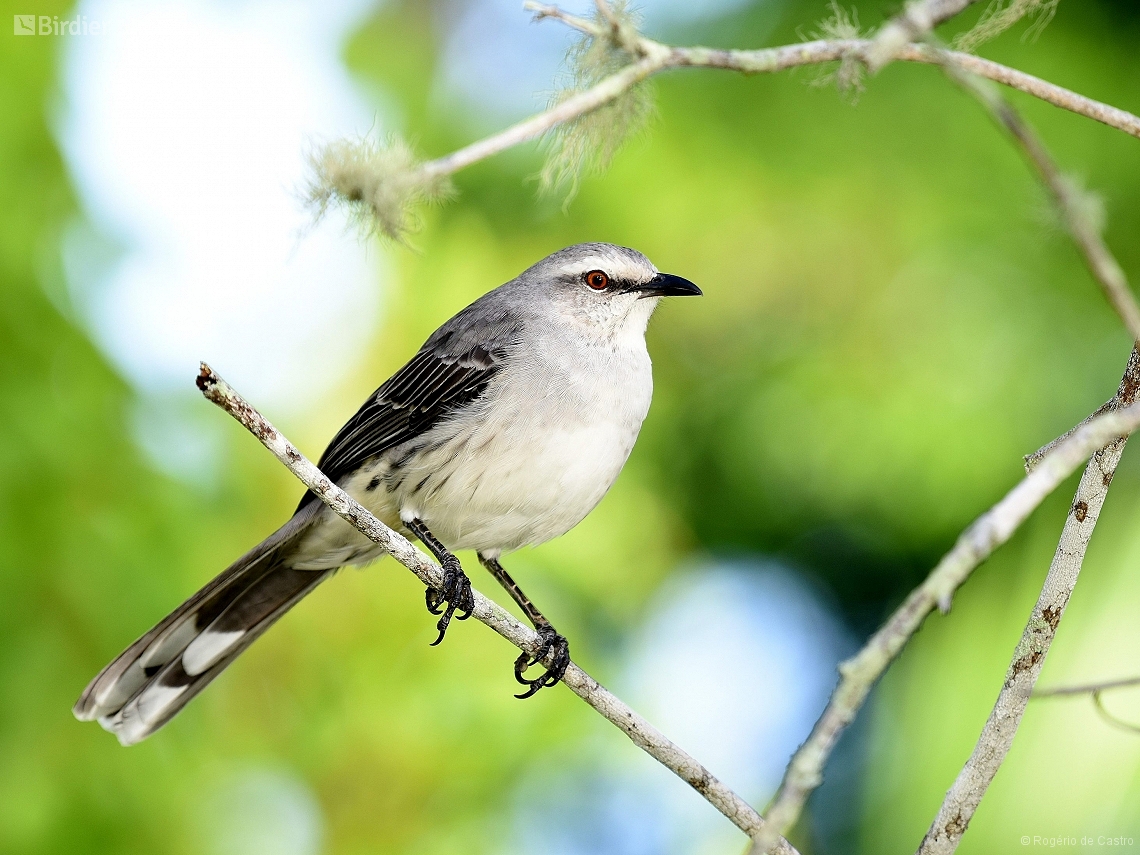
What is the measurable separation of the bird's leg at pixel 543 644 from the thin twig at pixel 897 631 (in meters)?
2.29

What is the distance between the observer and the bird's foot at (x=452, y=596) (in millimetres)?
3172

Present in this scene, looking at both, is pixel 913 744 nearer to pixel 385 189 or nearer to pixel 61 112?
pixel 385 189

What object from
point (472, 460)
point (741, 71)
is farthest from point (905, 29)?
point (472, 460)

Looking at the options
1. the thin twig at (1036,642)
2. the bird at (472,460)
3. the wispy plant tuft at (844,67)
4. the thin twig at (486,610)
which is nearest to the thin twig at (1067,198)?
the wispy plant tuft at (844,67)

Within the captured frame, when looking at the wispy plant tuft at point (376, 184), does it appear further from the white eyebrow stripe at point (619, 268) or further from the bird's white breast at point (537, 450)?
the white eyebrow stripe at point (619, 268)

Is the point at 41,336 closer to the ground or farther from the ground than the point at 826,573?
farther from the ground

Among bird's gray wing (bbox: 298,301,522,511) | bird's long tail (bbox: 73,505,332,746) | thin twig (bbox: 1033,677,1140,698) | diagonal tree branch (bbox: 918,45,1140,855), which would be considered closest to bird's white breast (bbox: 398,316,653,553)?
bird's gray wing (bbox: 298,301,522,511)

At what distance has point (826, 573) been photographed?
5145 millimetres

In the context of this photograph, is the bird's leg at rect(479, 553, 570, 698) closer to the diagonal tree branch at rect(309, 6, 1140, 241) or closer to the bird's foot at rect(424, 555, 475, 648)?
the bird's foot at rect(424, 555, 475, 648)

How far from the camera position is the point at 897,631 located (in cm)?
116

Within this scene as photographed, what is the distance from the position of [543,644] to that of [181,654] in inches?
52.5

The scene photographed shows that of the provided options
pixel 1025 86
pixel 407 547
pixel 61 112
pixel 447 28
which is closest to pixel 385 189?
pixel 1025 86

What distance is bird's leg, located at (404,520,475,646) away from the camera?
318 centimetres

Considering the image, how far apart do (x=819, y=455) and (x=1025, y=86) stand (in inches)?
131
